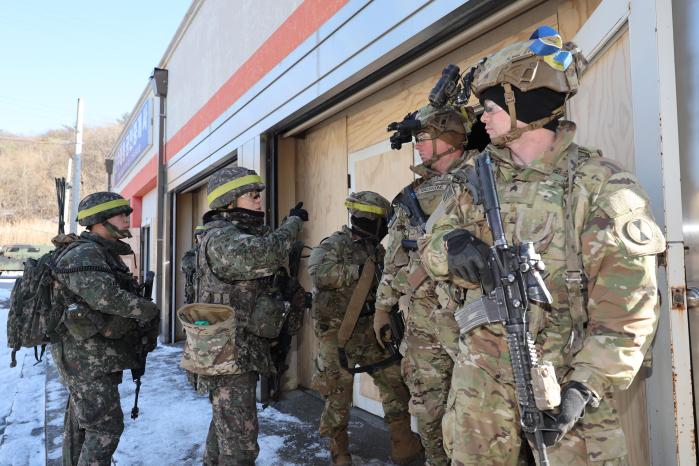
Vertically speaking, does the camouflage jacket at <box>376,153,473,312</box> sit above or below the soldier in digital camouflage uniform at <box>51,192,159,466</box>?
above

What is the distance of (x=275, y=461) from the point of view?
10.3ft

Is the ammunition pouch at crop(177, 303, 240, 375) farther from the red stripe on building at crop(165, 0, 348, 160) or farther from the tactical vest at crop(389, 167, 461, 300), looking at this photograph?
the red stripe on building at crop(165, 0, 348, 160)

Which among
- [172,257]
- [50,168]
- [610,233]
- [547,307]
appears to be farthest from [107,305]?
[50,168]

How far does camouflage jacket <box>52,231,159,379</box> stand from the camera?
106 inches

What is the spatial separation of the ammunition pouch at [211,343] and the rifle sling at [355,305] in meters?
0.77

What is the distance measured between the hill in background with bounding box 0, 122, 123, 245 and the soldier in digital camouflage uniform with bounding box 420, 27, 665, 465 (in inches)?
1651

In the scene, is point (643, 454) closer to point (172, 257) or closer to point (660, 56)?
point (660, 56)

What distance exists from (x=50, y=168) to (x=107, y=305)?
54.7 metres

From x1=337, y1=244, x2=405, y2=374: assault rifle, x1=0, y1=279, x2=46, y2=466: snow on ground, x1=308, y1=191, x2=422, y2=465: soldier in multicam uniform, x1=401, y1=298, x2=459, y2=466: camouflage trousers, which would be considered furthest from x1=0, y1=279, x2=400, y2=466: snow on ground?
x1=401, y1=298, x2=459, y2=466: camouflage trousers

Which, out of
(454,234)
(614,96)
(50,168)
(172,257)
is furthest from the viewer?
(50,168)

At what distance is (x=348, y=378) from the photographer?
3.11 meters

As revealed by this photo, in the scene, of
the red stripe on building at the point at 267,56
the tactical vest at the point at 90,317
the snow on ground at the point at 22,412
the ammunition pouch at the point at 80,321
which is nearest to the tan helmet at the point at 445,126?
A: the red stripe on building at the point at 267,56

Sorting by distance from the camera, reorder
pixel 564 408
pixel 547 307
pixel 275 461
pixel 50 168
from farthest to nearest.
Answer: pixel 50 168, pixel 275 461, pixel 547 307, pixel 564 408

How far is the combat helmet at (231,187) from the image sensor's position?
2.76 meters
